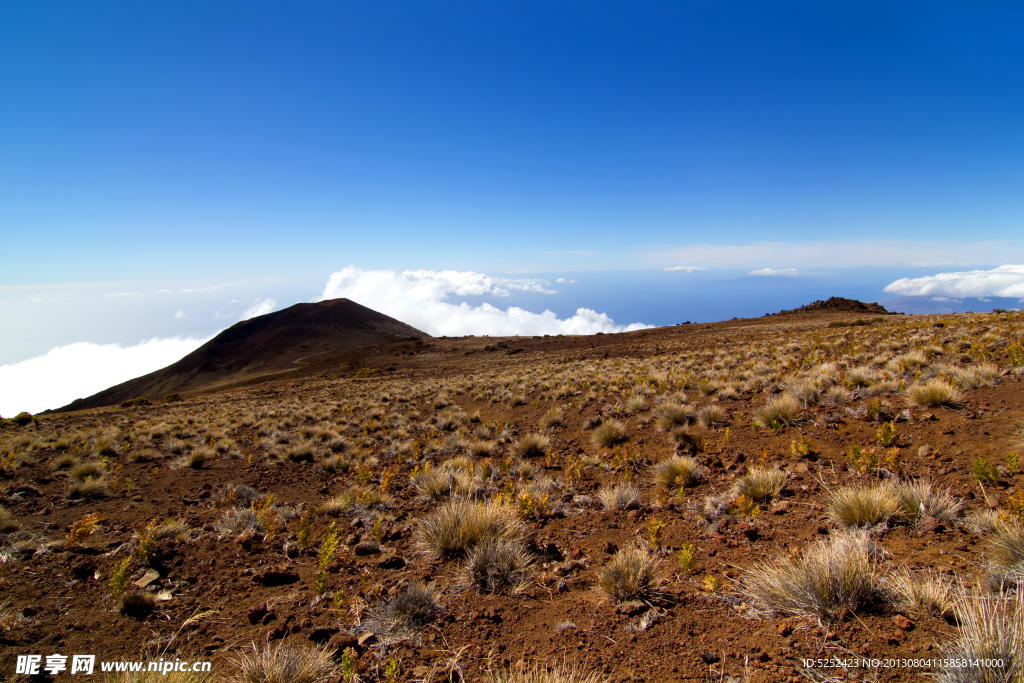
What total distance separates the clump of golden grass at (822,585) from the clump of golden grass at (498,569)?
1.72 m

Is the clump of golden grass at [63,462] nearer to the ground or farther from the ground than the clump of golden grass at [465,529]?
farther from the ground

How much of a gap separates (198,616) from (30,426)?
57.2 ft

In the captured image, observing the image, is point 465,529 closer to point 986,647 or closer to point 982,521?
point 986,647

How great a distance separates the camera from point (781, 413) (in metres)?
6.63

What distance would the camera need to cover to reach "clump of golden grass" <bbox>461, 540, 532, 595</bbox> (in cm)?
336

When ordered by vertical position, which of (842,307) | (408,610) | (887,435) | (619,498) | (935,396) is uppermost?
(842,307)

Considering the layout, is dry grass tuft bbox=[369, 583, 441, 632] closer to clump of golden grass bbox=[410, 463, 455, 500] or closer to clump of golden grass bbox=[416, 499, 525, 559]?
clump of golden grass bbox=[416, 499, 525, 559]

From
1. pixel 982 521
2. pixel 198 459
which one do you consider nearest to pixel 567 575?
pixel 982 521

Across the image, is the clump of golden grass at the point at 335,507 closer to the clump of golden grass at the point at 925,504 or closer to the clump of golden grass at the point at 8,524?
the clump of golden grass at the point at 8,524

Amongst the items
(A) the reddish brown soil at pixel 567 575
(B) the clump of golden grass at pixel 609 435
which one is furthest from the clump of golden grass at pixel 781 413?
(B) the clump of golden grass at pixel 609 435

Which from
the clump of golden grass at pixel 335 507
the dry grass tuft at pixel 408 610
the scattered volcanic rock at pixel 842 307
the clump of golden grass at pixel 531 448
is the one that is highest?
the scattered volcanic rock at pixel 842 307

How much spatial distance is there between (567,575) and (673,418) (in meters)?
5.03

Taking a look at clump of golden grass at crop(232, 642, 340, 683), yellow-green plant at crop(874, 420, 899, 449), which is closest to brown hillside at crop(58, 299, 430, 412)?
clump of golden grass at crop(232, 642, 340, 683)

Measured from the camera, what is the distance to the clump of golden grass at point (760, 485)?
4410 millimetres
